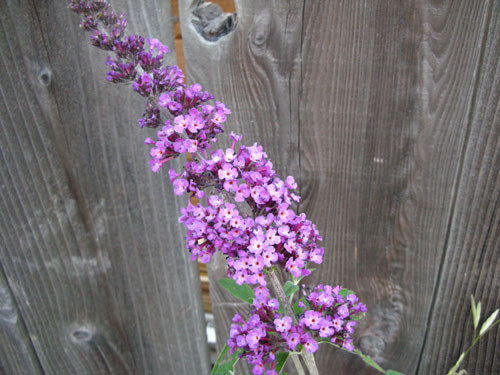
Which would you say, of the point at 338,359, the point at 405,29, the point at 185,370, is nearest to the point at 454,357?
the point at 338,359

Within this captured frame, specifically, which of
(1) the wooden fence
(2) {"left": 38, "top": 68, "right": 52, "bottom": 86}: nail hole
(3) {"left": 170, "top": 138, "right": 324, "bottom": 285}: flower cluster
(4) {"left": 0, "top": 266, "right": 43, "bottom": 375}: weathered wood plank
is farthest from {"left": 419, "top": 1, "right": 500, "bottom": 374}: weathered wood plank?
(4) {"left": 0, "top": 266, "right": 43, "bottom": 375}: weathered wood plank

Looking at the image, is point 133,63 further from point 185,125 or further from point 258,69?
point 258,69

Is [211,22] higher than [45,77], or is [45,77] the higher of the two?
[211,22]

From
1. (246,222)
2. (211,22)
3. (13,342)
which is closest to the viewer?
(246,222)

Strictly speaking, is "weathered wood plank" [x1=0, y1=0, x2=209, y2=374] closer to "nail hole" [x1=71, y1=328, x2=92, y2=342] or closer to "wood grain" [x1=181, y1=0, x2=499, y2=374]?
"nail hole" [x1=71, y1=328, x2=92, y2=342]

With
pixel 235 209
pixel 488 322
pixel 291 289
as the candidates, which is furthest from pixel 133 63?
pixel 488 322

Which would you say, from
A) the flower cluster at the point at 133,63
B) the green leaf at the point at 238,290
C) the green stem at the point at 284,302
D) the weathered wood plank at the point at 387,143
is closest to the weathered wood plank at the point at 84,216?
the flower cluster at the point at 133,63

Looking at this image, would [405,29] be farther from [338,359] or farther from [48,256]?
[48,256]
